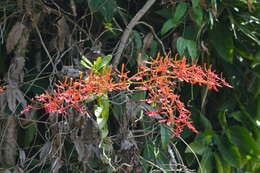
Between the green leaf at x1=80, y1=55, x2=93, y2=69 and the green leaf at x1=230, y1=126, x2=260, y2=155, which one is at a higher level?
the green leaf at x1=80, y1=55, x2=93, y2=69

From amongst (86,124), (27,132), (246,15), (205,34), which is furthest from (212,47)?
(27,132)

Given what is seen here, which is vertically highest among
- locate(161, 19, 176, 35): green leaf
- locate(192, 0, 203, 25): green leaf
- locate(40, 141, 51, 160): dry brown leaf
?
locate(192, 0, 203, 25): green leaf

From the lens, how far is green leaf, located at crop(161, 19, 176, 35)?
145 centimetres

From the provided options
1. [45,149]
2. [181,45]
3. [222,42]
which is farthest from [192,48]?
[45,149]

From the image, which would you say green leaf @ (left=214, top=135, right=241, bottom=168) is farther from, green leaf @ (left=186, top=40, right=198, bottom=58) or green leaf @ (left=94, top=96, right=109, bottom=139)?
green leaf @ (left=94, top=96, right=109, bottom=139)

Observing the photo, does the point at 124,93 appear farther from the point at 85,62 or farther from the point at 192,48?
the point at 192,48

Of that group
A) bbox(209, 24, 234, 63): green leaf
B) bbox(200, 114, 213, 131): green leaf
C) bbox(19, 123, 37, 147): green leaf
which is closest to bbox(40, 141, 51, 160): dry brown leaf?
bbox(19, 123, 37, 147): green leaf

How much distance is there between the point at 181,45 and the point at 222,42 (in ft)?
0.62

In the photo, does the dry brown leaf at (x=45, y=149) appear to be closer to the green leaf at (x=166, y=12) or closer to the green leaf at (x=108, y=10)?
the green leaf at (x=108, y=10)

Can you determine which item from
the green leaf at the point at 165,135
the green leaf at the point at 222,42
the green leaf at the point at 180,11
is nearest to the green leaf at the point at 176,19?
the green leaf at the point at 180,11

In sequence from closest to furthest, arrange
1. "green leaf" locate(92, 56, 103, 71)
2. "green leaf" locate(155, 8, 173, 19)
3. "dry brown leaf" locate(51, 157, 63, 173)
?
"green leaf" locate(92, 56, 103, 71) < "dry brown leaf" locate(51, 157, 63, 173) < "green leaf" locate(155, 8, 173, 19)

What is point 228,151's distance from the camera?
60.9 inches

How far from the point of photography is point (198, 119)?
62.8 inches

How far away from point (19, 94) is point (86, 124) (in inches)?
9.6
